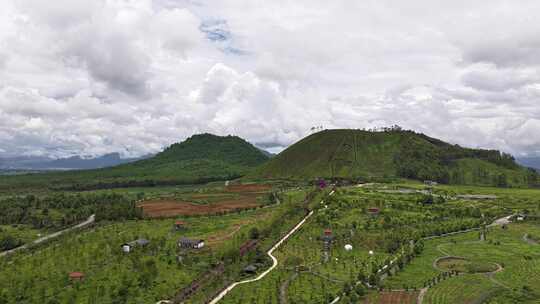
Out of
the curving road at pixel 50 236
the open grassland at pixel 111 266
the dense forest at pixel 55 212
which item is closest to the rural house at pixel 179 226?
the open grassland at pixel 111 266

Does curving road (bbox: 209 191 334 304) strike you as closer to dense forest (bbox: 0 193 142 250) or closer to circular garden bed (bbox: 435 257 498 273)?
circular garden bed (bbox: 435 257 498 273)

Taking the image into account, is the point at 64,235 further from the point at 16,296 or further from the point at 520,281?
the point at 520,281

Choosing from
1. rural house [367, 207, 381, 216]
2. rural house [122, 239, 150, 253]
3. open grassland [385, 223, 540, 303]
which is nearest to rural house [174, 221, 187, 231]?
rural house [122, 239, 150, 253]

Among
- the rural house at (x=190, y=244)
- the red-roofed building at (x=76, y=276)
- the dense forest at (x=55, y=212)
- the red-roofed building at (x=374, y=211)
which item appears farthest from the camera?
the dense forest at (x=55, y=212)

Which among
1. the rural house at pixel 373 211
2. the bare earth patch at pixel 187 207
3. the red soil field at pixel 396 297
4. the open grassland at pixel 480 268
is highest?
the rural house at pixel 373 211

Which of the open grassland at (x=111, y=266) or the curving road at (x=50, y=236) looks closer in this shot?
the open grassland at (x=111, y=266)

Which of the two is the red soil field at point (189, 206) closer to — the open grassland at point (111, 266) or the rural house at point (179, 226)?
the rural house at point (179, 226)

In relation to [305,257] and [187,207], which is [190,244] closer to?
[305,257]
